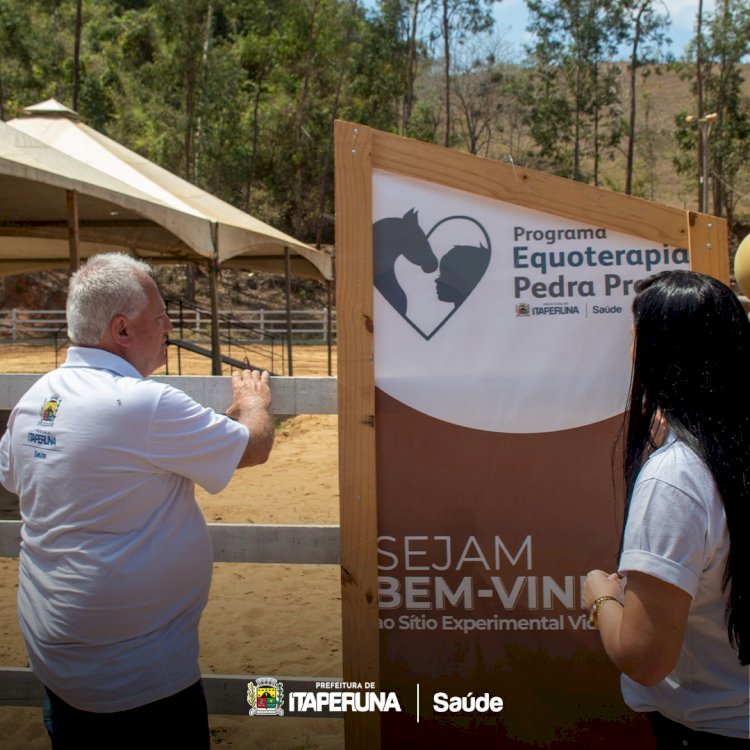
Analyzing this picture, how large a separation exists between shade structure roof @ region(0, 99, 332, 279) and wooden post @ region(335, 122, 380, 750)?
4.78 m

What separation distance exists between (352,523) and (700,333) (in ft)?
3.89

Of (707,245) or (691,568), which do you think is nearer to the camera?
(691,568)

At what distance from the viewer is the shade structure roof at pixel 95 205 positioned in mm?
7301

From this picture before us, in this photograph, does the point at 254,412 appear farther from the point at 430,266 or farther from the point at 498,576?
the point at 498,576

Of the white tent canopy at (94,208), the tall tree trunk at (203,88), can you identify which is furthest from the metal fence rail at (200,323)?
the white tent canopy at (94,208)

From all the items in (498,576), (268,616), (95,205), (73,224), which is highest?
(95,205)

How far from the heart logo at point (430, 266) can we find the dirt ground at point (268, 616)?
1698mm

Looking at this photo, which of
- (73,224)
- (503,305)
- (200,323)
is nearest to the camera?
(503,305)

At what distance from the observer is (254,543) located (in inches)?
105

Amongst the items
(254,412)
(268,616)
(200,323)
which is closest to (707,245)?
(254,412)

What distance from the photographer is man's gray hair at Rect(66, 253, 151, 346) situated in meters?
1.96

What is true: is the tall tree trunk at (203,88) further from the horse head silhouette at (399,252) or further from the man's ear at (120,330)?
the man's ear at (120,330)

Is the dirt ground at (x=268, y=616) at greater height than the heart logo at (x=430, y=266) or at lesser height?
lesser

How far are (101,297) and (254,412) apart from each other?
46 centimetres
